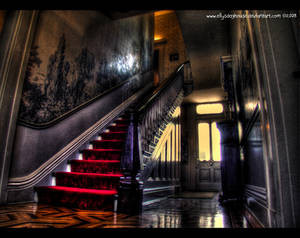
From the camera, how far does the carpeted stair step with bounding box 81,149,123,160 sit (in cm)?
286

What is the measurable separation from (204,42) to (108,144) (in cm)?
298

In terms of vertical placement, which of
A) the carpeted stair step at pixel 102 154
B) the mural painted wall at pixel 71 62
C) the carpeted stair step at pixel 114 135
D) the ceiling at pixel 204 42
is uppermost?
the ceiling at pixel 204 42

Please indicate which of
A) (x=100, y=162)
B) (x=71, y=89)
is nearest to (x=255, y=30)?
(x=100, y=162)

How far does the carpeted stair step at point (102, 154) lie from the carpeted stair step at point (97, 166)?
207 mm

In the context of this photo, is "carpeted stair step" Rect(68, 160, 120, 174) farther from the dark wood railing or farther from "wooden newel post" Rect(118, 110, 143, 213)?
"wooden newel post" Rect(118, 110, 143, 213)

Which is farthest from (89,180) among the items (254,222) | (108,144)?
(254,222)

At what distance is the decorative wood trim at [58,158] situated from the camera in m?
2.28

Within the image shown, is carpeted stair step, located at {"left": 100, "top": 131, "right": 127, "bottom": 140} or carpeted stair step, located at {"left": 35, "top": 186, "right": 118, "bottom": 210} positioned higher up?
carpeted stair step, located at {"left": 100, "top": 131, "right": 127, "bottom": 140}

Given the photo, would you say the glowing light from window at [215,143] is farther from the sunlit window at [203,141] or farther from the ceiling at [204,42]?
the ceiling at [204,42]

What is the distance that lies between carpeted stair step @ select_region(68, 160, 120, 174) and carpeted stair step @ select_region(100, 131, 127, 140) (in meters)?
0.83

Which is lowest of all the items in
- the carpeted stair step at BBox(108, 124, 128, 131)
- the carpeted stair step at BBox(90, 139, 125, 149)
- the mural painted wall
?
the carpeted stair step at BBox(90, 139, 125, 149)

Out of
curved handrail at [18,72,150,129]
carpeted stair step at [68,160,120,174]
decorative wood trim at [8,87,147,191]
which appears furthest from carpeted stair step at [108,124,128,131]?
carpeted stair step at [68,160,120,174]

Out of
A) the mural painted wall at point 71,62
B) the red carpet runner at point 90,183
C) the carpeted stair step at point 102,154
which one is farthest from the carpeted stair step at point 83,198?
the mural painted wall at point 71,62
